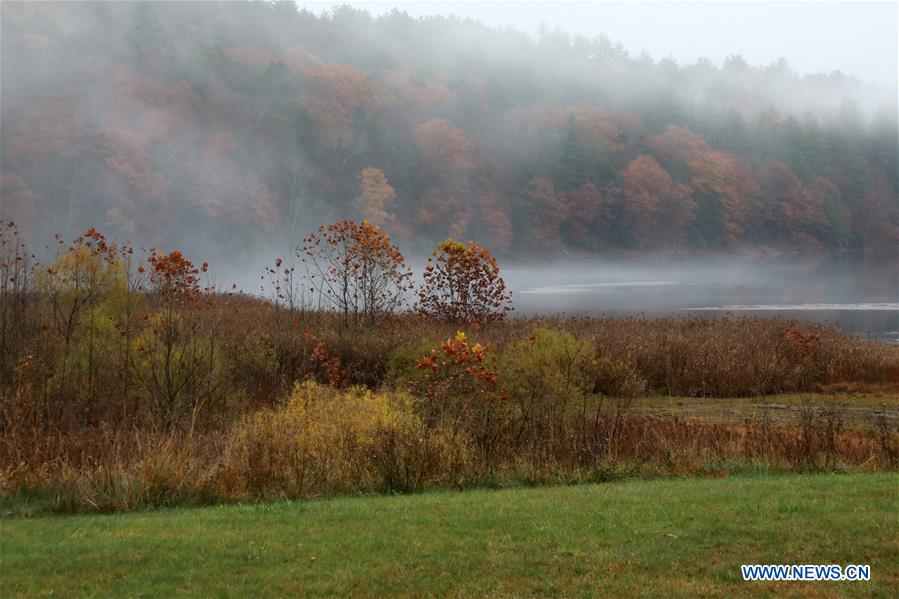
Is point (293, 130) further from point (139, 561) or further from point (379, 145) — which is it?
point (139, 561)

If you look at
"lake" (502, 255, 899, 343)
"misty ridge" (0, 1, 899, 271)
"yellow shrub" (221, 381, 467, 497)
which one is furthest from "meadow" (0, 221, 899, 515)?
"misty ridge" (0, 1, 899, 271)

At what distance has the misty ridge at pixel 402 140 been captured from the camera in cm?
5994

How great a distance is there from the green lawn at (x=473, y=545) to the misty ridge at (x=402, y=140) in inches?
1996

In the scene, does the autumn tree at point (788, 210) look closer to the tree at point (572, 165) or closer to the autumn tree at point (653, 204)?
the autumn tree at point (653, 204)

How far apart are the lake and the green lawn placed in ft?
81.6

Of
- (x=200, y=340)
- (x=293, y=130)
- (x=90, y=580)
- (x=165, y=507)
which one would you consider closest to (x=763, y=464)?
(x=165, y=507)

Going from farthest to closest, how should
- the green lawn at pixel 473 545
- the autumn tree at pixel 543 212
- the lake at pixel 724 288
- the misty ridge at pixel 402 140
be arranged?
the autumn tree at pixel 543 212, the misty ridge at pixel 402 140, the lake at pixel 724 288, the green lawn at pixel 473 545

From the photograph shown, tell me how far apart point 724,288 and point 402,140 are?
120 feet

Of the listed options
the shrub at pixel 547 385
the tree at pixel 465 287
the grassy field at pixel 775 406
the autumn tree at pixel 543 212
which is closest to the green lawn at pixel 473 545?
the shrub at pixel 547 385

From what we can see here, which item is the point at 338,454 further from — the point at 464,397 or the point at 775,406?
the point at 775,406

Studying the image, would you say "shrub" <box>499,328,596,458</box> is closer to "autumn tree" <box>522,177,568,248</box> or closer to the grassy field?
the grassy field

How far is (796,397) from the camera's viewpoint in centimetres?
1977

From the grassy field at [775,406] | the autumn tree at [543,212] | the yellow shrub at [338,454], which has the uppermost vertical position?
the autumn tree at [543,212]

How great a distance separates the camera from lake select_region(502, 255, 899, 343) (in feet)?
144
